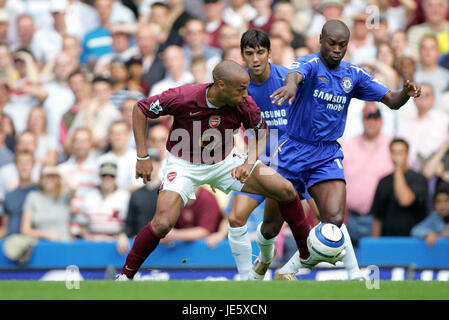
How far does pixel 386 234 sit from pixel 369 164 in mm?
996

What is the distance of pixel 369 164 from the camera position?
11281mm

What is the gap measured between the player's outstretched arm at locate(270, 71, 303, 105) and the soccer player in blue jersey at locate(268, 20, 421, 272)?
22cm

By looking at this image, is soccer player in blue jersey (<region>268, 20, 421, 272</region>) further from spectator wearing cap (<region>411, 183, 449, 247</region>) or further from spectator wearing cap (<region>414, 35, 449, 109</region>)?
spectator wearing cap (<region>414, 35, 449, 109</region>)

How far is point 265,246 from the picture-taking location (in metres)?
8.51

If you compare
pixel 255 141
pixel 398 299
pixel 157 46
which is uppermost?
pixel 157 46

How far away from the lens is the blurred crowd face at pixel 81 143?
12227mm

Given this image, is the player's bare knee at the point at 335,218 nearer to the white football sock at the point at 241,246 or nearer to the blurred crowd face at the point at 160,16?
the white football sock at the point at 241,246

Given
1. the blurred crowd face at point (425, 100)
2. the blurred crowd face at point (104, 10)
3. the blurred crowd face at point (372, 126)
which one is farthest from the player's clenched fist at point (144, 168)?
the blurred crowd face at point (104, 10)

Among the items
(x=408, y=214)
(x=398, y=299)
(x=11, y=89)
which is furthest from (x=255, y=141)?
(x=11, y=89)

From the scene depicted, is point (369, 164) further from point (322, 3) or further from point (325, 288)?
point (325, 288)

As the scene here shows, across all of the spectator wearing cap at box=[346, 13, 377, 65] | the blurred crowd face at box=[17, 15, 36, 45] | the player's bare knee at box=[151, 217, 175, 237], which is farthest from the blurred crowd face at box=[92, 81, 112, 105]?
the player's bare knee at box=[151, 217, 175, 237]

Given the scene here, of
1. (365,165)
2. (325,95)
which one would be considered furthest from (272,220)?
(365,165)

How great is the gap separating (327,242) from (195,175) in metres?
1.39
